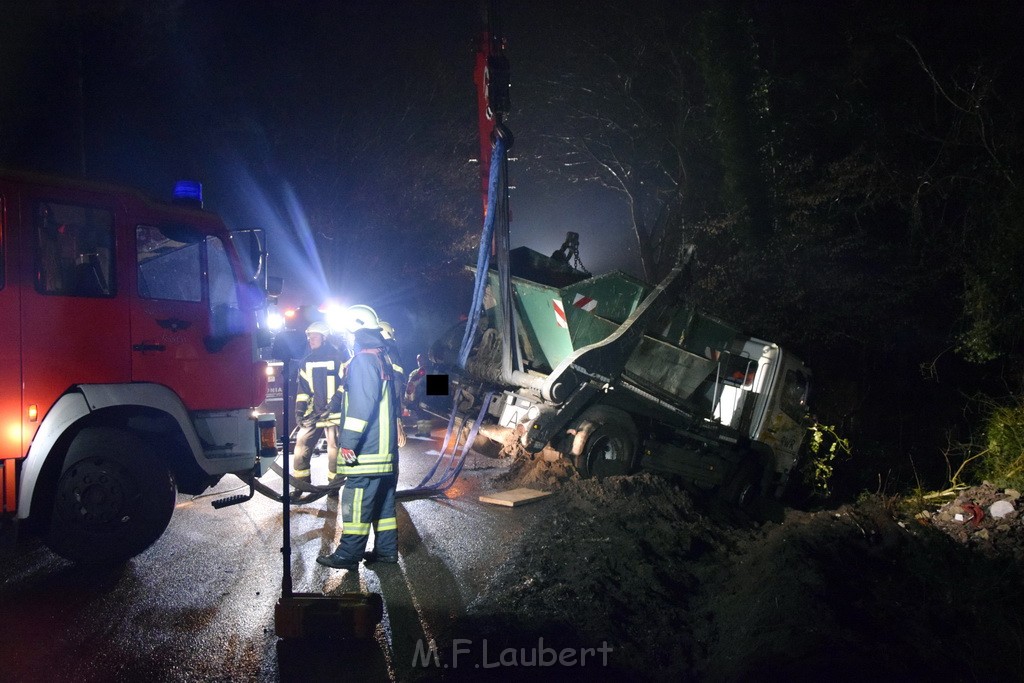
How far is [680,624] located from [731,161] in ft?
32.3

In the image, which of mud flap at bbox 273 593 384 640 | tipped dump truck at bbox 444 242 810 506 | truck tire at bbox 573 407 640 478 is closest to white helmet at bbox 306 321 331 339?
tipped dump truck at bbox 444 242 810 506

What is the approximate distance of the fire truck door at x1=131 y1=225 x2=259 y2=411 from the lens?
4551 millimetres

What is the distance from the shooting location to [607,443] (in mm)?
7059

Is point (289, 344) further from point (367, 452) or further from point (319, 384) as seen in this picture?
point (319, 384)

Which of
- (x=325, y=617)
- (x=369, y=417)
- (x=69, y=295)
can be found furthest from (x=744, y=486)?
(x=69, y=295)

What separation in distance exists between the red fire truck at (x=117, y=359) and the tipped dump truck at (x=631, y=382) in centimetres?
248

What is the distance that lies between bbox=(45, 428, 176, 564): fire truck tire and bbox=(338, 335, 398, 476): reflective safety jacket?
1.26m

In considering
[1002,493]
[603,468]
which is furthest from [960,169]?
[603,468]

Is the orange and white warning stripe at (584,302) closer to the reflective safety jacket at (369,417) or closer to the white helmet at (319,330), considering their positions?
the white helmet at (319,330)

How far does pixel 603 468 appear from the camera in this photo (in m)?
7.07

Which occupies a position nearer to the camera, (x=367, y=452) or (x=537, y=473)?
(x=367, y=452)

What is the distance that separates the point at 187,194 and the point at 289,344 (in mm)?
1967

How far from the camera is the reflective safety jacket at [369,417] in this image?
4633 mm

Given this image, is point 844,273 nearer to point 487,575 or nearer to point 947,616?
point 947,616
